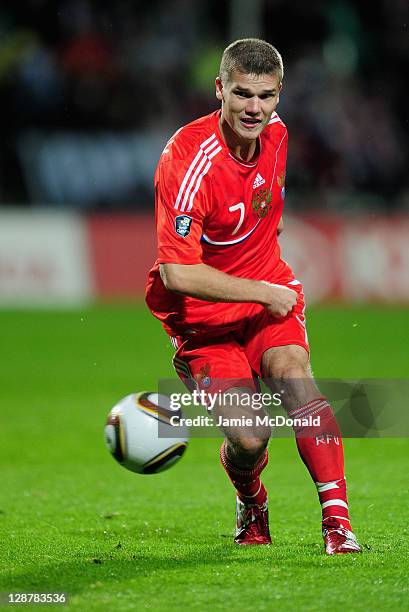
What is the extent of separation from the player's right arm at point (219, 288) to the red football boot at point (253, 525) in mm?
1028

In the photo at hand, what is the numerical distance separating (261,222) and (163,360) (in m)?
7.96

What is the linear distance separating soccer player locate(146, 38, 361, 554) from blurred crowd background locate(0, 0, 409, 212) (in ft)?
46.4

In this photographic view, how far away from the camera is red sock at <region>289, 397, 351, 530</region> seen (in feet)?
16.8

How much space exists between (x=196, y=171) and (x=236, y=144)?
0.99 ft

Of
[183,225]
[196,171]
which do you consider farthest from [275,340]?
[196,171]

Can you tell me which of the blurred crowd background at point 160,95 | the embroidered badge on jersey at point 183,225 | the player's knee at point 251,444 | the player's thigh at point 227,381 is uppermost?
the blurred crowd background at point 160,95

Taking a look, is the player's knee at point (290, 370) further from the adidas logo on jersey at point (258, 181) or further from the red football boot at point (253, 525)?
the adidas logo on jersey at point (258, 181)

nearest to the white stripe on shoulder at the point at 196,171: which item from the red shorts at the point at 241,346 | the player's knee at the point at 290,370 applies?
the red shorts at the point at 241,346

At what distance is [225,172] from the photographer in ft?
17.5

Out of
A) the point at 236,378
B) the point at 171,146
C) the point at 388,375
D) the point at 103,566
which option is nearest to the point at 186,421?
the point at 236,378

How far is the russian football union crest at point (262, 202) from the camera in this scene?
5465 millimetres

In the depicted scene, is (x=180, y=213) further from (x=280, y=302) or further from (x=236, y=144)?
(x=280, y=302)

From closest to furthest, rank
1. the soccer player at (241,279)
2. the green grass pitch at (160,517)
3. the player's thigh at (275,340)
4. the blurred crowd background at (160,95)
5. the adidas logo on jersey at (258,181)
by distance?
1. the green grass pitch at (160,517)
2. the soccer player at (241,279)
3. the player's thigh at (275,340)
4. the adidas logo on jersey at (258,181)
5. the blurred crowd background at (160,95)

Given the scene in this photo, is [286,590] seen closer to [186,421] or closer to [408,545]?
[408,545]
